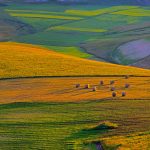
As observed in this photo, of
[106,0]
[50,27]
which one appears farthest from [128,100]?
[106,0]

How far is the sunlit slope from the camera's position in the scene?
61781 millimetres

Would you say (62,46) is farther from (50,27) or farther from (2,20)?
(2,20)

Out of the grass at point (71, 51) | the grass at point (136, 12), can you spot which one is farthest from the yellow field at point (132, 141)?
the grass at point (136, 12)

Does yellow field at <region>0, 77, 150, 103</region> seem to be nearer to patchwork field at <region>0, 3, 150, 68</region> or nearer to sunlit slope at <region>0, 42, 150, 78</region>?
sunlit slope at <region>0, 42, 150, 78</region>

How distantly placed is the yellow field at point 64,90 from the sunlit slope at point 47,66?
3512 millimetres

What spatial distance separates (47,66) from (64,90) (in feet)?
48.9

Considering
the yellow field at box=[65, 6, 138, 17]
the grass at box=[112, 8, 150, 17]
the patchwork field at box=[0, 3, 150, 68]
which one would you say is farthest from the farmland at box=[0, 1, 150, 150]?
the grass at box=[112, 8, 150, 17]

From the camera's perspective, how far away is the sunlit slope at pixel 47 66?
61781 mm

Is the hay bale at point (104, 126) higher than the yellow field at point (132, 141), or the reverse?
the hay bale at point (104, 126)

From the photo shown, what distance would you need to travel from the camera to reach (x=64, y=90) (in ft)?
170

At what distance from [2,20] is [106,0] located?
164 ft

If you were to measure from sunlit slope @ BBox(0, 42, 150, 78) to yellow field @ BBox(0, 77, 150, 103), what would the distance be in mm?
3512

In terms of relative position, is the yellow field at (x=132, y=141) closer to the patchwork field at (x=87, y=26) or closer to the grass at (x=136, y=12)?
the patchwork field at (x=87, y=26)

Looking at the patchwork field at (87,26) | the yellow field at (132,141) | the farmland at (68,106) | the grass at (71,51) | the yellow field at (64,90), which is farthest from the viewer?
the patchwork field at (87,26)
